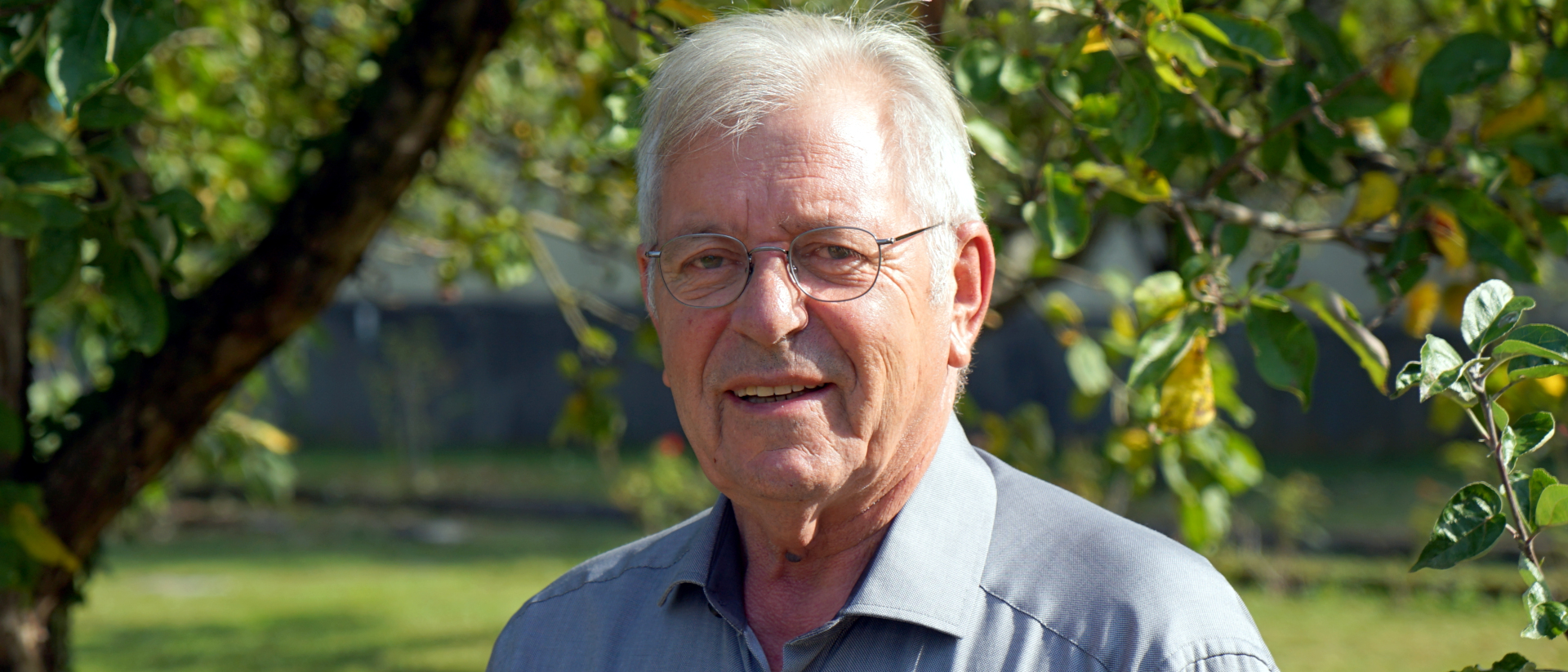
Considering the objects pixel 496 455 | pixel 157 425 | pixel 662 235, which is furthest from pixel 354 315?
pixel 662 235

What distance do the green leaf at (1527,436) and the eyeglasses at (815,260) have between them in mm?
720

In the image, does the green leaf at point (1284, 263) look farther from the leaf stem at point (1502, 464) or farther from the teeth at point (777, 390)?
the teeth at point (777, 390)

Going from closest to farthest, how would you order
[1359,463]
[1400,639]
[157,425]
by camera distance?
[157,425], [1400,639], [1359,463]

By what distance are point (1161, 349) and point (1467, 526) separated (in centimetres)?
54

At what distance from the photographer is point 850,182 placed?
143cm

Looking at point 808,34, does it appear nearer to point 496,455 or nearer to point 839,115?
point 839,115

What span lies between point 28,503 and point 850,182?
78.4 inches

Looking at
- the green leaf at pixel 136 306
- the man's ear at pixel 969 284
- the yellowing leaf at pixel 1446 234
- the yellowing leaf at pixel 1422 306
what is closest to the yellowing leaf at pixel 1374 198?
the yellowing leaf at pixel 1446 234

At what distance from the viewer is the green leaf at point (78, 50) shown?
1.81 metres

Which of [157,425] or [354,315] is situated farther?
[354,315]

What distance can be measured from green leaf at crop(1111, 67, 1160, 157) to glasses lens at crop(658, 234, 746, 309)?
738 millimetres

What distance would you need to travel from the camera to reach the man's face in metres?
1.43

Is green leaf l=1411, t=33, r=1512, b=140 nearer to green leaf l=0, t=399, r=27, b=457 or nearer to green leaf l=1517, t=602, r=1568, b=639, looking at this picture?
green leaf l=1517, t=602, r=1568, b=639

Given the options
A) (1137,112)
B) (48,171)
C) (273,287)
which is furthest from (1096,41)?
(273,287)
